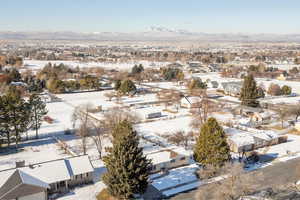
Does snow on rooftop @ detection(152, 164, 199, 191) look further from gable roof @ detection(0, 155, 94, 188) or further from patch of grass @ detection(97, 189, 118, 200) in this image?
gable roof @ detection(0, 155, 94, 188)

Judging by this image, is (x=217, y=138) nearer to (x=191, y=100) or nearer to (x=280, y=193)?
(x=280, y=193)

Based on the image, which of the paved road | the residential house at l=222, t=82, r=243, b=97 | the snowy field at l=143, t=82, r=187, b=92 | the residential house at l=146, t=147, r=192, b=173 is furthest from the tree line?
the snowy field at l=143, t=82, r=187, b=92

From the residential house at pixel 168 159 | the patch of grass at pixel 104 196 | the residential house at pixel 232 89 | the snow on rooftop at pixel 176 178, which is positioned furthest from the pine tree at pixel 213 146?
the residential house at pixel 232 89

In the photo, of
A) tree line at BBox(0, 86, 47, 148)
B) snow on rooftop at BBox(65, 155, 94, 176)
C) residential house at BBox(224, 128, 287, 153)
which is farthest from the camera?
residential house at BBox(224, 128, 287, 153)

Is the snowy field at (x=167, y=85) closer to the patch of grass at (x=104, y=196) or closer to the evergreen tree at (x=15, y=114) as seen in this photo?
the evergreen tree at (x=15, y=114)

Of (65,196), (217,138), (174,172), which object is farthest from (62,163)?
(217,138)
